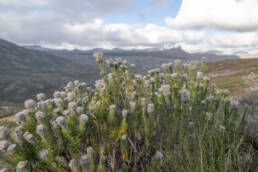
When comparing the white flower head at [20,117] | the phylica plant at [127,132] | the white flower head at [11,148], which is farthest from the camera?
the white flower head at [20,117]

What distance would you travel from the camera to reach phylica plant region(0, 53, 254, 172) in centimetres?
233

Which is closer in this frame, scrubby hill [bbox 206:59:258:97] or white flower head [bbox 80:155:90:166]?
white flower head [bbox 80:155:90:166]

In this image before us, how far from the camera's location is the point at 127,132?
3445mm

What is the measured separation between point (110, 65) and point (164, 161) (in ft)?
9.42

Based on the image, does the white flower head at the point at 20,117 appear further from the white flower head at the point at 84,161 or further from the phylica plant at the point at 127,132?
the white flower head at the point at 84,161

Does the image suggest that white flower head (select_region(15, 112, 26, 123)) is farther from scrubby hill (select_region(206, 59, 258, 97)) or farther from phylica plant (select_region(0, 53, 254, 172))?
scrubby hill (select_region(206, 59, 258, 97))

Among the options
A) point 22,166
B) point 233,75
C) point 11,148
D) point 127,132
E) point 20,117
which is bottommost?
point 233,75

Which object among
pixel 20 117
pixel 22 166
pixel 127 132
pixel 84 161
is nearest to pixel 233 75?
pixel 127 132

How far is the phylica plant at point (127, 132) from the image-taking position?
2334 millimetres

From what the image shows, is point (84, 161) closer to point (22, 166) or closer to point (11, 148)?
point (22, 166)

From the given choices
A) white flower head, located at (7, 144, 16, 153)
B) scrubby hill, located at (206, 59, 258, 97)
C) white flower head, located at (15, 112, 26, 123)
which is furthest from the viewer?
scrubby hill, located at (206, 59, 258, 97)

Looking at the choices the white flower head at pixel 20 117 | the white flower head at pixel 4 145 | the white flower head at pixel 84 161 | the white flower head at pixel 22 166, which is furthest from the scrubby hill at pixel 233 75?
the white flower head at pixel 4 145

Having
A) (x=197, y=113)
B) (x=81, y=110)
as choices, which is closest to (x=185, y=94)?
(x=197, y=113)

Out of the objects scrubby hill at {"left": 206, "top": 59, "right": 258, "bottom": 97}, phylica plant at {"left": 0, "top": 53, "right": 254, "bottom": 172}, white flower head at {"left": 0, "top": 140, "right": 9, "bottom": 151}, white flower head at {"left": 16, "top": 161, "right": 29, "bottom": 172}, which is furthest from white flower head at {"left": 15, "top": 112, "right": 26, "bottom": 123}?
scrubby hill at {"left": 206, "top": 59, "right": 258, "bottom": 97}
